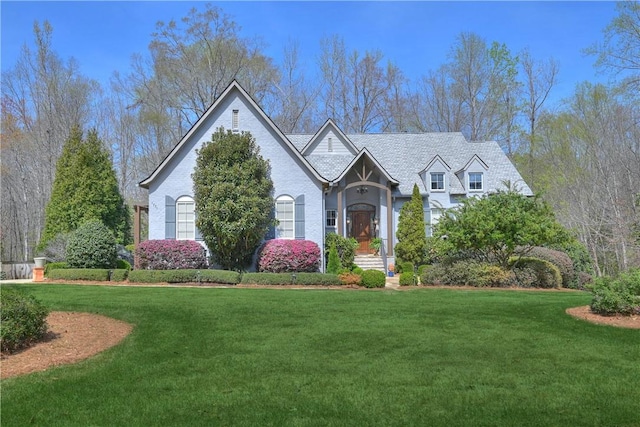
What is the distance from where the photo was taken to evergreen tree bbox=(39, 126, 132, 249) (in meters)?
24.4

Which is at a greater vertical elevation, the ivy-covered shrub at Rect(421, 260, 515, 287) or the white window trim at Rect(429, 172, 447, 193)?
the white window trim at Rect(429, 172, 447, 193)

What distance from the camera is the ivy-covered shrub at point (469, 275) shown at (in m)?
17.6

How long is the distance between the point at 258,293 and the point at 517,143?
28384 millimetres

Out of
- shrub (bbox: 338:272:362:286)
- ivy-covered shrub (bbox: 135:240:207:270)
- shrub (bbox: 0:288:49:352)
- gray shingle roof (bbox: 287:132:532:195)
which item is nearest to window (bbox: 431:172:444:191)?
gray shingle roof (bbox: 287:132:532:195)

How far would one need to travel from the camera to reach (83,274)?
1820cm

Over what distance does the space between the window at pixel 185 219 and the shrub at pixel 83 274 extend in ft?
10.8

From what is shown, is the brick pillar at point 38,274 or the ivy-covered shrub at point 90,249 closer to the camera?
the brick pillar at point 38,274


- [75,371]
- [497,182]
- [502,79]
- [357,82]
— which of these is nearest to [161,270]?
[75,371]

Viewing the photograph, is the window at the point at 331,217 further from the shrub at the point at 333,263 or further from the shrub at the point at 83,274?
the shrub at the point at 83,274

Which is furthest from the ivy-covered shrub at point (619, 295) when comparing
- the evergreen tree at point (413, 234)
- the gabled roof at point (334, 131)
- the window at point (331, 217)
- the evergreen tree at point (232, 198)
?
the gabled roof at point (334, 131)

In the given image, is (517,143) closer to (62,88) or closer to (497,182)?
(497,182)

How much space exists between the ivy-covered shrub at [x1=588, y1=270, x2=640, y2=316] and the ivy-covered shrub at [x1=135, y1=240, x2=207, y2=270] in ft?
45.9

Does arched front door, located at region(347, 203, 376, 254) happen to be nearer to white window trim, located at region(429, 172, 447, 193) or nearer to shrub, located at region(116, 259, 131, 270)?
white window trim, located at region(429, 172, 447, 193)

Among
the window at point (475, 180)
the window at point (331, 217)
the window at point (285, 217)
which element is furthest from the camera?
the window at point (475, 180)
